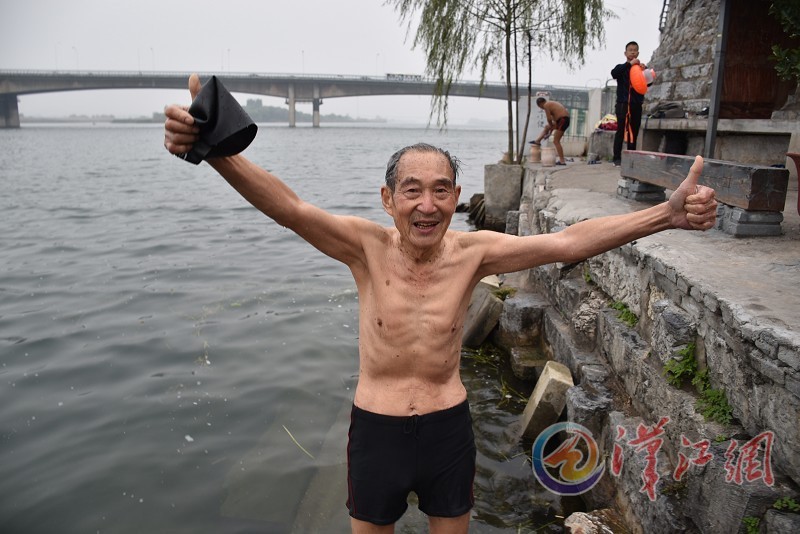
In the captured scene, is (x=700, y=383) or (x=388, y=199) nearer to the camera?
(x=388, y=199)

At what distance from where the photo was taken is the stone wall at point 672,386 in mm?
2367

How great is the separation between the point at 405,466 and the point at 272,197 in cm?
123

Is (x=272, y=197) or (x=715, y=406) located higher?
(x=272, y=197)

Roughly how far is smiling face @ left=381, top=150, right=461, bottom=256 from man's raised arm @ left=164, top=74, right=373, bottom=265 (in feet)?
0.82

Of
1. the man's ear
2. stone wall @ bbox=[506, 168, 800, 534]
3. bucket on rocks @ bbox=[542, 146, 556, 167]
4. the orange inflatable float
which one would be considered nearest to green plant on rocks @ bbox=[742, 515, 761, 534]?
stone wall @ bbox=[506, 168, 800, 534]

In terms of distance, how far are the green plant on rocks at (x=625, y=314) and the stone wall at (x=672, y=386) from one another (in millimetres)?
38

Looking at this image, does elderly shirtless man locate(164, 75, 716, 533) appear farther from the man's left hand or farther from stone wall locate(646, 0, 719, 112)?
stone wall locate(646, 0, 719, 112)

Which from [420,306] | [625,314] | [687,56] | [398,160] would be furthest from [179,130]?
[687,56]

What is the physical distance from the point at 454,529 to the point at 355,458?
1.71 ft

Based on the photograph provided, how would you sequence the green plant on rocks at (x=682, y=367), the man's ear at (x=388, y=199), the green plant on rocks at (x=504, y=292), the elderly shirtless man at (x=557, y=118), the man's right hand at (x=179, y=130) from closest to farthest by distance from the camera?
the man's right hand at (x=179, y=130) < the man's ear at (x=388, y=199) < the green plant on rocks at (x=682, y=367) < the green plant on rocks at (x=504, y=292) < the elderly shirtless man at (x=557, y=118)

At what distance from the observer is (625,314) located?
4219mm

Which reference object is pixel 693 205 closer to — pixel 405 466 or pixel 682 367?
pixel 682 367

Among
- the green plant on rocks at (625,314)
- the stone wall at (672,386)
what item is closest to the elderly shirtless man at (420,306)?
the stone wall at (672,386)

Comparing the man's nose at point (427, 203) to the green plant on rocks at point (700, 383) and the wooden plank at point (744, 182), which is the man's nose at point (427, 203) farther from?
the wooden plank at point (744, 182)
